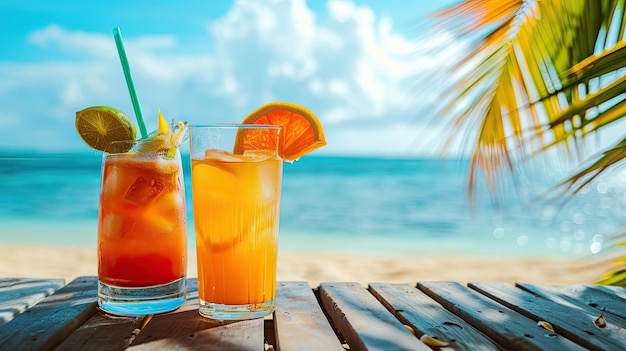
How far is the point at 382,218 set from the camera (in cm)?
1086

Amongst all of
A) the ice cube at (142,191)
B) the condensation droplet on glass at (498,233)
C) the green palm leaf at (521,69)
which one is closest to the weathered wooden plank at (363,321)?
the ice cube at (142,191)

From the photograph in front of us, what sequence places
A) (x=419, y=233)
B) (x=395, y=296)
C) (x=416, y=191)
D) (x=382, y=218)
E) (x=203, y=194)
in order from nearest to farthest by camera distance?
(x=203, y=194)
(x=395, y=296)
(x=419, y=233)
(x=382, y=218)
(x=416, y=191)

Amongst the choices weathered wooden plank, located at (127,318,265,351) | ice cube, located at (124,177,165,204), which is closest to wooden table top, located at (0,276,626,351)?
weathered wooden plank, located at (127,318,265,351)

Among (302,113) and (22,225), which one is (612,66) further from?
(22,225)

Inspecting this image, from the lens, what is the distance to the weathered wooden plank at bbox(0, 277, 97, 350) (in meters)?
0.94

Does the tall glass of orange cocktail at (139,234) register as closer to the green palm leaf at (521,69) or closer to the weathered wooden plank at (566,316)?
the weathered wooden plank at (566,316)

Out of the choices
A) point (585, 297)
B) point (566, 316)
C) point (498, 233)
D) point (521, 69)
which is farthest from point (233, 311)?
point (498, 233)

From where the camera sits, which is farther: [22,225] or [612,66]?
[22,225]

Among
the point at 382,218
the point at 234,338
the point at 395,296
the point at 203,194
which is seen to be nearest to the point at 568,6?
the point at 395,296

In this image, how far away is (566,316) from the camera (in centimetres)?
116

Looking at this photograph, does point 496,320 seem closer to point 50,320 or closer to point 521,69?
point 50,320

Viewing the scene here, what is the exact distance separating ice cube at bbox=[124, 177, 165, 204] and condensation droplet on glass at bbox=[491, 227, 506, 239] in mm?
8363

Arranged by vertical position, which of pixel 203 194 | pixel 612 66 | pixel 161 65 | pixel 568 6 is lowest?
pixel 203 194

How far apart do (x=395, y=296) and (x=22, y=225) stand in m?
9.70
